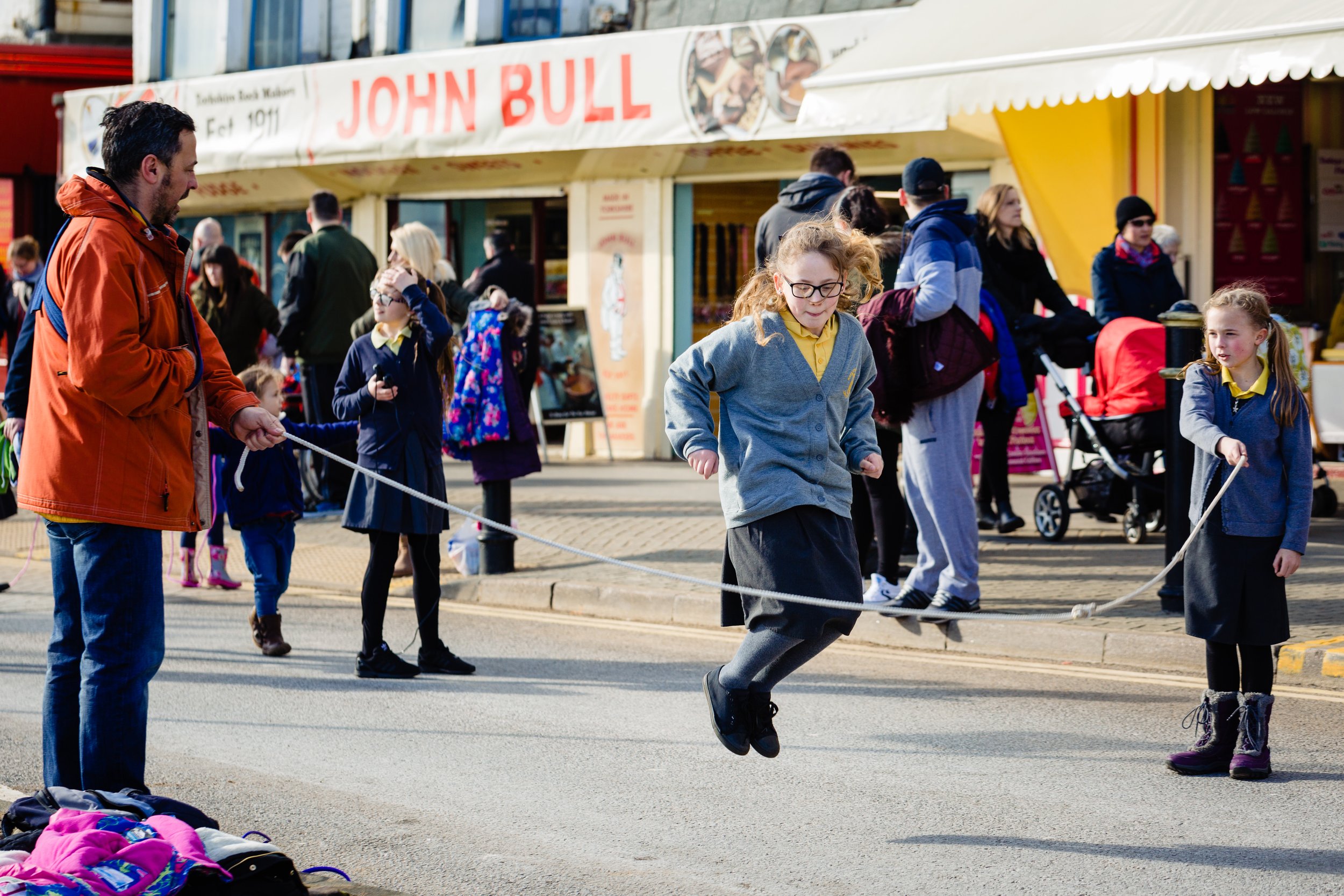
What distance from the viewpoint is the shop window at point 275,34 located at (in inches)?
680

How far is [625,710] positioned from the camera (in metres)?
6.41

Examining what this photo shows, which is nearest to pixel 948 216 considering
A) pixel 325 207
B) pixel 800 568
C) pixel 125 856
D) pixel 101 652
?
pixel 800 568

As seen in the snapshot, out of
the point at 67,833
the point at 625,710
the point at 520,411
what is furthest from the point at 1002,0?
the point at 67,833

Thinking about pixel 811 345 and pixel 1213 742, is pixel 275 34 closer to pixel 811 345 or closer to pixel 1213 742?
pixel 811 345

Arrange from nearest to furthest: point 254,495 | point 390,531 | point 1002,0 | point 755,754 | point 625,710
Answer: point 755,754 < point 625,710 < point 390,531 < point 254,495 < point 1002,0

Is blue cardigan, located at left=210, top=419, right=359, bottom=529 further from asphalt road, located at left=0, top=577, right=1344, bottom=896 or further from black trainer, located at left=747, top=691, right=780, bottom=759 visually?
black trainer, located at left=747, top=691, right=780, bottom=759

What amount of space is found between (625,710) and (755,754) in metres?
0.85

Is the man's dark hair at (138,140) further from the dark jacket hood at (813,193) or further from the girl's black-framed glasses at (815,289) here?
the dark jacket hood at (813,193)

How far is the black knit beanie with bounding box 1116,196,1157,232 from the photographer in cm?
1016

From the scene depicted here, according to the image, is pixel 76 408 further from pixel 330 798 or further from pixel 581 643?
pixel 581 643

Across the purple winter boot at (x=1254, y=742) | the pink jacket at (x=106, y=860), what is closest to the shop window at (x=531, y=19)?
the purple winter boot at (x=1254, y=742)

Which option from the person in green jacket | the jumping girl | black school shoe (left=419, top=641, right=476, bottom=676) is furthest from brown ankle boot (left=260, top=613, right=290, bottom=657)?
the person in green jacket

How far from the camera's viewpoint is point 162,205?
14.3 ft

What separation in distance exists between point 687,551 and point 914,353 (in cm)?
277
